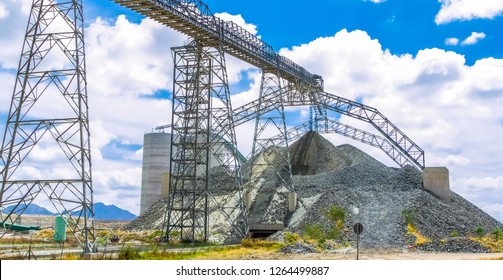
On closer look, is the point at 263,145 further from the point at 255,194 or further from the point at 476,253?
the point at 476,253

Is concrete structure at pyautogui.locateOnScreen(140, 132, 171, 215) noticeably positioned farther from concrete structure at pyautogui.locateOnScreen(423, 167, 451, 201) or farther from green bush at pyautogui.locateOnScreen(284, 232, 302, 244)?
green bush at pyautogui.locateOnScreen(284, 232, 302, 244)

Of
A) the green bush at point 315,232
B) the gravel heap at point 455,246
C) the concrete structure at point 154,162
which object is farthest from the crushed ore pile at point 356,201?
the concrete structure at point 154,162

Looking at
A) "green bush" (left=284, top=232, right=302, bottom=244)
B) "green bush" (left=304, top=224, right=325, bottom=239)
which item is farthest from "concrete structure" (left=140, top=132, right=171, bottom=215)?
"green bush" (left=304, top=224, right=325, bottom=239)

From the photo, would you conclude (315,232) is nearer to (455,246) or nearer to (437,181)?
(455,246)

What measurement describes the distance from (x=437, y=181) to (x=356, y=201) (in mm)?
7581

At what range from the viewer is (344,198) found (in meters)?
37.8

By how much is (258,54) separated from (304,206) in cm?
1070

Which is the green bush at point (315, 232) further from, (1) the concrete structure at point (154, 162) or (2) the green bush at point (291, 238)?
(1) the concrete structure at point (154, 162)

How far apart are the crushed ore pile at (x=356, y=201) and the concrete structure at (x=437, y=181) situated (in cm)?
77

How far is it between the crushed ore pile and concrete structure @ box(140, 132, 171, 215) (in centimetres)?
1245

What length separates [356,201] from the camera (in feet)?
124

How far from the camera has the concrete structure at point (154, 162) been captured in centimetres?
5753

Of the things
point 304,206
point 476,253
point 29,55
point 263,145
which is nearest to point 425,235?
point 476,253

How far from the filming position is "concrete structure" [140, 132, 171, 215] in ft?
189
